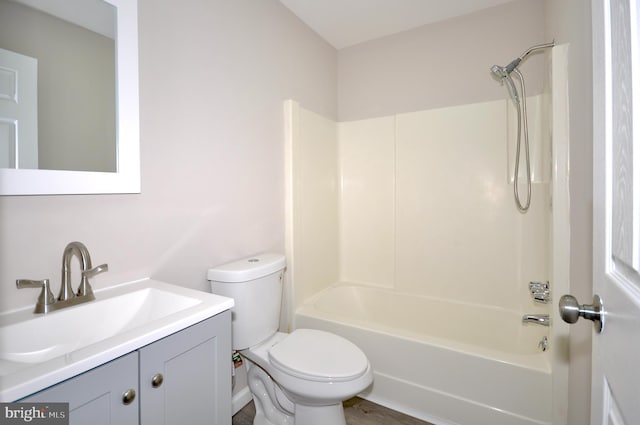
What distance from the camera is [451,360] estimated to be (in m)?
1.54

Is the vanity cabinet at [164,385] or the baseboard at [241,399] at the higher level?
the vanity cabinet at [164,385]

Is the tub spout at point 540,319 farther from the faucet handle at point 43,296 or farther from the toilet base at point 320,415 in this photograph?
the faucet handle at point 43,296

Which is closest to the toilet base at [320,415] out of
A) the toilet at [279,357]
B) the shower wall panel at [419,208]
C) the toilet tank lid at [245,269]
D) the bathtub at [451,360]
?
the toilet at [279,357]

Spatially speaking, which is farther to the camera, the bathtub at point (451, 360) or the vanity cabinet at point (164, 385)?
the bathtub at point (451, 360)

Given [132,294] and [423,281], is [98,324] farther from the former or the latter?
[423,281]

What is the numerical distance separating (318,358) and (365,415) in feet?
2.09

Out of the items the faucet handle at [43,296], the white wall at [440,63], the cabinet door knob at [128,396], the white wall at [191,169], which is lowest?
the cabinet door knob at [128,396]

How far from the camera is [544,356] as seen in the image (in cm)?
146

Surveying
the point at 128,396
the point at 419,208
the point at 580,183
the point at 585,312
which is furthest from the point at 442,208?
the point at 128,396

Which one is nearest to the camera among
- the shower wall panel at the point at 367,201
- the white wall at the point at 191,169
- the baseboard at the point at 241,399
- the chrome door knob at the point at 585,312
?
the chrome door knob at the point at 585,312

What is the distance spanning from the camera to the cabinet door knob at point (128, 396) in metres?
0.73

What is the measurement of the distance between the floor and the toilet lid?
53 centimetres

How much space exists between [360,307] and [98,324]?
188cm

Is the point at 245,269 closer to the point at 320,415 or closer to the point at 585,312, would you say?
the point at 320,415
